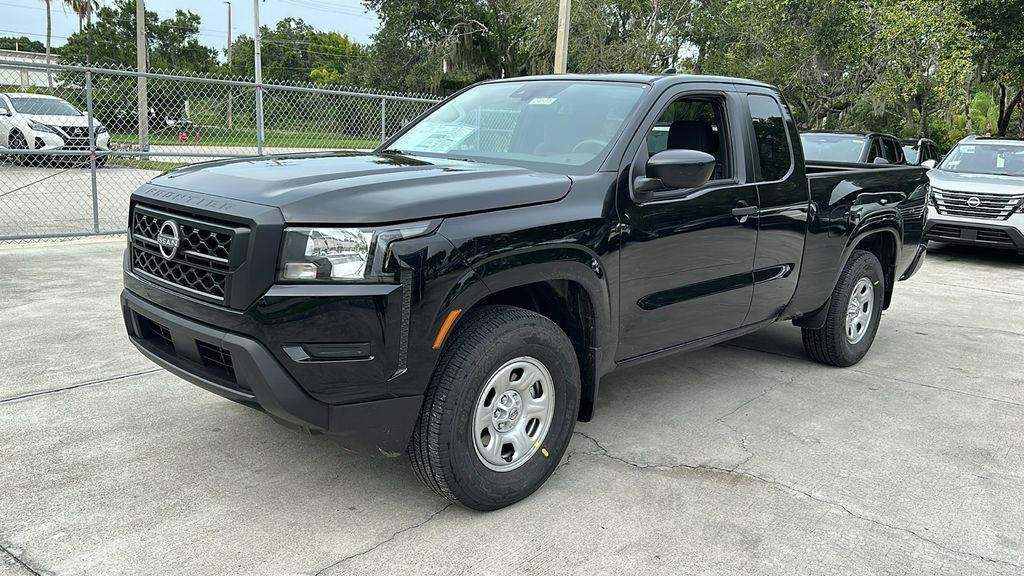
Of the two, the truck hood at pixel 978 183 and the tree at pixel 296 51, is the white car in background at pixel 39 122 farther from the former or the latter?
the tree at pixel 296 51

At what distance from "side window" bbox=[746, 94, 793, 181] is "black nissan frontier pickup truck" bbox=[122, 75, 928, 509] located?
0.02m

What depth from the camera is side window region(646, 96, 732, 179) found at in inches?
167

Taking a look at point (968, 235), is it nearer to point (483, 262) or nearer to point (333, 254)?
point (483, 262)

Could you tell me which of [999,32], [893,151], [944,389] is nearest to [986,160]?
[893,151]

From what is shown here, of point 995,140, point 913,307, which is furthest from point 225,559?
point 995,140

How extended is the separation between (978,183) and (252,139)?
9.97 m

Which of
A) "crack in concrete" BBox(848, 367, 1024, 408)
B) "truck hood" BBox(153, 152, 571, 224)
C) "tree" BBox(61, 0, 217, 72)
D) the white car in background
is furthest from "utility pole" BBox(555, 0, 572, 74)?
"tree" BBox(61, 0, 217, 72)

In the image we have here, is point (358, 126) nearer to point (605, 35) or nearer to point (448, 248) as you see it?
point (448, 248)

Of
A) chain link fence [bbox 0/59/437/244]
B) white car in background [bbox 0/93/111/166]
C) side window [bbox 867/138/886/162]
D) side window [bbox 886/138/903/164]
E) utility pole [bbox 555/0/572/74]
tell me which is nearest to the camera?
chain link fence [bbox 0/59/437/244]

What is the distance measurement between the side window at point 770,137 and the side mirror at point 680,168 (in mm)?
1044

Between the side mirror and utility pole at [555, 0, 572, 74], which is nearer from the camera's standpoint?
the side mirror

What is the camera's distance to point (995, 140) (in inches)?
495

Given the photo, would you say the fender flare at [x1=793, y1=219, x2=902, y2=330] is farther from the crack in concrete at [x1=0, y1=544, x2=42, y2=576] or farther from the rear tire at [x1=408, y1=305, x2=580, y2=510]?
the crack in concrete at [x1=0, y1=544, x2=42, y2=576]

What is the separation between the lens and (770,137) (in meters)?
4.74
